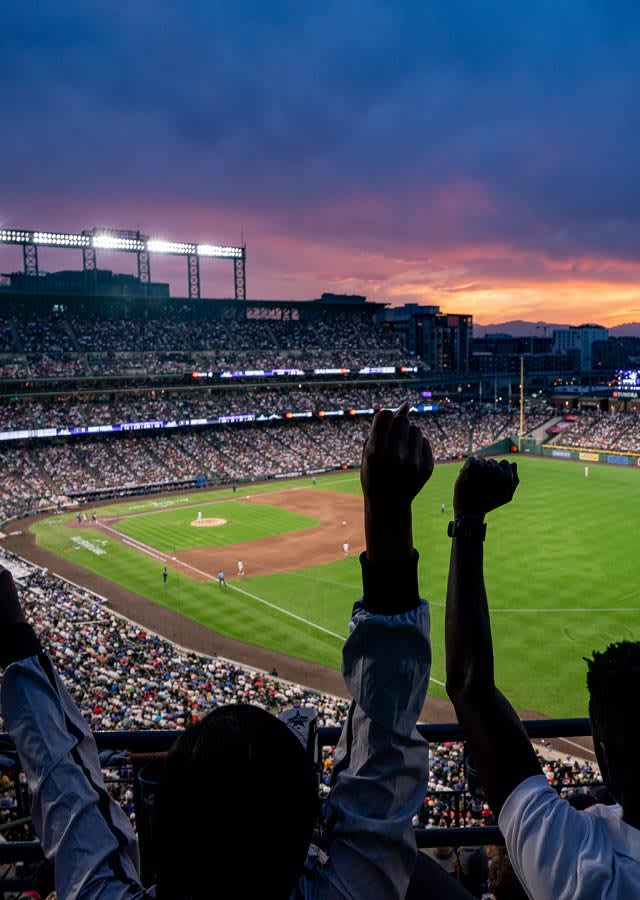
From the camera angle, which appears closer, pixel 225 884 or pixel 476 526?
pixel 225 884

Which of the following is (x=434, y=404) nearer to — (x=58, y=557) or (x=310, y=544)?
(x=310, y=544)

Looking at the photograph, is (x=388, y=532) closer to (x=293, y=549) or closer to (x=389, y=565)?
(x=389, y=565)

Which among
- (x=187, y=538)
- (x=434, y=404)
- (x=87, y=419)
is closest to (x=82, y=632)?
(x=187, y=538)

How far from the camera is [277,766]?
1645mm

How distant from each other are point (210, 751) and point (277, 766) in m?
0.16

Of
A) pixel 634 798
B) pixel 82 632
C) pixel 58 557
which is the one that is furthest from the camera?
pixel 58 557

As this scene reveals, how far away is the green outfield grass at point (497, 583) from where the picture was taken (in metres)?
25.1

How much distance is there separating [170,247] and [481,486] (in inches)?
3183

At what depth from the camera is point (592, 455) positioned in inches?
2840

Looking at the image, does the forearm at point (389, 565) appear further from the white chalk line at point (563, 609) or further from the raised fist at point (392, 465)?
the white chalk line at point (563, 609)

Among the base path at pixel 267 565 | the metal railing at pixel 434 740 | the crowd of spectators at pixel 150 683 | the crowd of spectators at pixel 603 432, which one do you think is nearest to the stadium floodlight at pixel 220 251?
the base path at pixel 267 565

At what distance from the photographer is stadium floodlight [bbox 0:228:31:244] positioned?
68625 mm

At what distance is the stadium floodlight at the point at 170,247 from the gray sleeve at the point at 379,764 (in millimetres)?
80164

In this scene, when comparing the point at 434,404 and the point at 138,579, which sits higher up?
the point at 434,404
